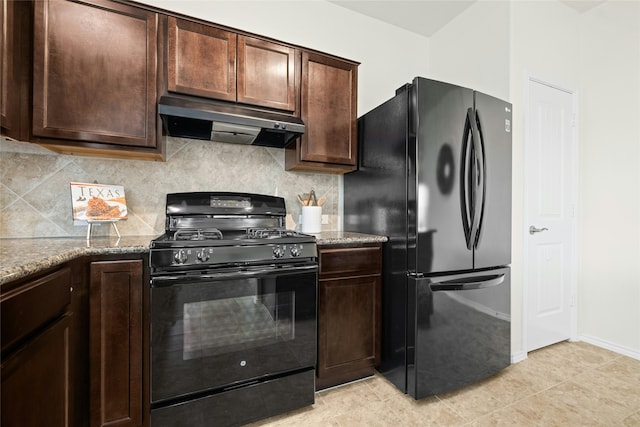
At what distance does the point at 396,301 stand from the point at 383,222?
529 mm

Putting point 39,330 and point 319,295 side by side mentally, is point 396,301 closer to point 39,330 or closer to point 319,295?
point 319,295

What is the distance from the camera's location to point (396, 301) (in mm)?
1906

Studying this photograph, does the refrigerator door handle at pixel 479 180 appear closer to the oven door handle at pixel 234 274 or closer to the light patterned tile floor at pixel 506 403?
the light patterned tile floor at pixel 506 403

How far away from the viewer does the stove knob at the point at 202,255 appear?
4.69ft

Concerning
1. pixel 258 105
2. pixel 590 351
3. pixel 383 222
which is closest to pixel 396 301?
pixel 383 222

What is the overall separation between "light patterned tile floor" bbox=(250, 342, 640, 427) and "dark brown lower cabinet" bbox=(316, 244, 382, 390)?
16 cm

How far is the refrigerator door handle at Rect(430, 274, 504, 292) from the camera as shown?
1800 mm

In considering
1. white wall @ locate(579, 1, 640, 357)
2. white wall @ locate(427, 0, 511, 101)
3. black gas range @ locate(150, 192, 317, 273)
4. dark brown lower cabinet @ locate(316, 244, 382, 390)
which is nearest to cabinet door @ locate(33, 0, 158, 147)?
black gas range @ locate(150, 192, 317, 273)

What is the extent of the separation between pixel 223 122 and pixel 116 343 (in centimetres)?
127

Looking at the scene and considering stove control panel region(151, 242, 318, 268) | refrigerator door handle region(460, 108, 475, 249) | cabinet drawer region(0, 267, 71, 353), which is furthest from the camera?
refrigerator door handle region(460, 108, 475, 249)

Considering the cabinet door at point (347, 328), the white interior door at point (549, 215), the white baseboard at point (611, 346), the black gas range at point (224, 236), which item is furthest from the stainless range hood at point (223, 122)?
the white baseboard at point (611, 346)

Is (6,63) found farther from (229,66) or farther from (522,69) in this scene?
(522,69)

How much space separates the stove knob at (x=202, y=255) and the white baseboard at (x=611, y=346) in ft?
10.9

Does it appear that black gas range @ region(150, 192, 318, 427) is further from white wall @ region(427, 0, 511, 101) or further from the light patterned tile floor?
white wall @ region(427, 0, 511, 101)
